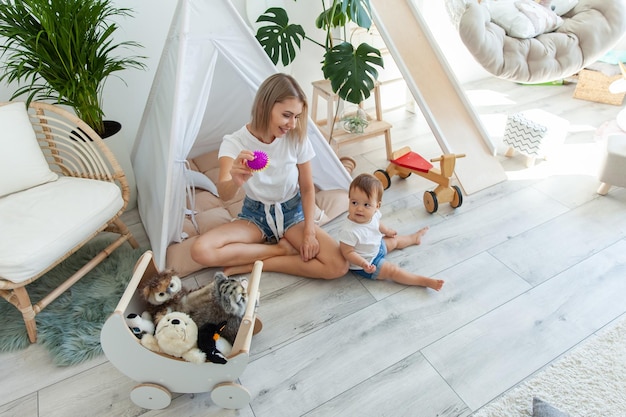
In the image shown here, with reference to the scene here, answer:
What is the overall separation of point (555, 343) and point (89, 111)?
197cm

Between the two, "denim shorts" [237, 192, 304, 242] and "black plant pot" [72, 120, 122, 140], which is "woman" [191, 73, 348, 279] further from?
"black plant pot" [72, 120, 122, 140]

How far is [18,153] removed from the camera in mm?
1511

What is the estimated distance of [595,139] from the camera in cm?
247

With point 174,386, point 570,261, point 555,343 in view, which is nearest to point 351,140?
point 570,261

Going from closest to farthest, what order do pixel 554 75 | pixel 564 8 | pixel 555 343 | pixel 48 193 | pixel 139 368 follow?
pixel 139 368 → pixel 555 343 → pixel 48 193 → pixel 554 75 → pixel 564 8

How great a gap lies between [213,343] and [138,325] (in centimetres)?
21

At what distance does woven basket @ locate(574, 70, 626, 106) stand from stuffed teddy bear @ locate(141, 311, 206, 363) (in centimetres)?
304

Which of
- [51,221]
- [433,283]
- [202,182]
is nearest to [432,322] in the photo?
[433,283]

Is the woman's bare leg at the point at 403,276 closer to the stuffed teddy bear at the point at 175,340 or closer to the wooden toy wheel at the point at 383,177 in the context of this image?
the wooden toy wheel at the point at 383,177

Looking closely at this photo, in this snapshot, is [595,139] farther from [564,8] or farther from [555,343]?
[555,343]

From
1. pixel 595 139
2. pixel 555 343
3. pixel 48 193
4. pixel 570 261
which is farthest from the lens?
pixel 595 139

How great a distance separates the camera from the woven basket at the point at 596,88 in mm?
2793

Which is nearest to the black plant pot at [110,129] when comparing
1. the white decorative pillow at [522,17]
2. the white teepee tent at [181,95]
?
the white teepee tent at [181,95]

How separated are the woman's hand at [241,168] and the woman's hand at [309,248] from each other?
1.33ft
